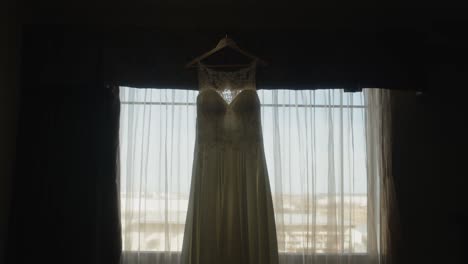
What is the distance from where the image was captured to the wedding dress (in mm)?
1448

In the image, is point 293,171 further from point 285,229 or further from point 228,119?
point 228,119

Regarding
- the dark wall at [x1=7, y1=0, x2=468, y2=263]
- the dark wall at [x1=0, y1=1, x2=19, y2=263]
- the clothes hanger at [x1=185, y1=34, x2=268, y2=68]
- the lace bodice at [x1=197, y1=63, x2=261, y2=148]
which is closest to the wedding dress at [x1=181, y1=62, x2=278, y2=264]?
the lace bodice at [x1=197, y1=63, x2=261, y2=148]

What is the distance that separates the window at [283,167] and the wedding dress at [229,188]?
23 centimetres

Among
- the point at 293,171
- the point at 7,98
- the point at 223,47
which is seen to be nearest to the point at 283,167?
the point at 293,171

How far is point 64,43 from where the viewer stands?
5.50 feet

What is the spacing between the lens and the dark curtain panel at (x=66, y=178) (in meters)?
1.60

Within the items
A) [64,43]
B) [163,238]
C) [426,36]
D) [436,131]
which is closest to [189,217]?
[163,238]

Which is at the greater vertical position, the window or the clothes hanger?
the clothes hanger

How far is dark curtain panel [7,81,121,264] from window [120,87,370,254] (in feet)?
0.31

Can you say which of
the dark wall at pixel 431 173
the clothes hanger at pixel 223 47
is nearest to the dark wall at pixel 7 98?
the clothes hanger at pixel 223 47

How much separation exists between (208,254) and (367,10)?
4.73 ft

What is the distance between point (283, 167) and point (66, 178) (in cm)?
104

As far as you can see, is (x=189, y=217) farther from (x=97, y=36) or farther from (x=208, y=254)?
(x=97, y=36)

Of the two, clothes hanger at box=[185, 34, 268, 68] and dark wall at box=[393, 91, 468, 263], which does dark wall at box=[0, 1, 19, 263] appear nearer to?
clothes hanger at box=[185, 34, 268, 68]
